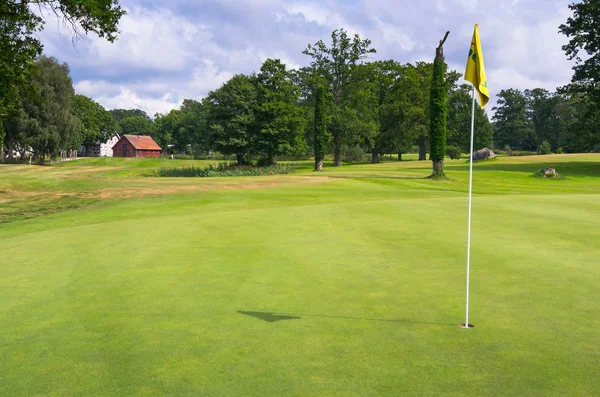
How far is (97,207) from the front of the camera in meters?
24.7

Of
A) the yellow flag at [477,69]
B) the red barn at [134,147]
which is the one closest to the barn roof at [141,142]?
the red barn at [134,147]

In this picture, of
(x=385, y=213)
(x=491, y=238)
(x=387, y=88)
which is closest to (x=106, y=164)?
(x=387, y=88)

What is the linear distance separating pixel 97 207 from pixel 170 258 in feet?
51.9

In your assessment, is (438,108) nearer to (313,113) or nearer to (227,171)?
(227,171)

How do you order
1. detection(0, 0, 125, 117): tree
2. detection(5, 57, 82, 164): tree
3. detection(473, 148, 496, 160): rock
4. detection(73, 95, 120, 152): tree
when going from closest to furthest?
detection(0, 0, 125, 117): tree → detection(473, 148, 496, 160): rock → detection(5, 57, 82, 164): tree → detection(73, 95, 120, 152): tree

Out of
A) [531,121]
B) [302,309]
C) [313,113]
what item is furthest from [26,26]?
[531,121]

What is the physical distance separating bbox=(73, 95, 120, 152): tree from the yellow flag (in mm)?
91733

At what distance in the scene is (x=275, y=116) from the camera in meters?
61.4

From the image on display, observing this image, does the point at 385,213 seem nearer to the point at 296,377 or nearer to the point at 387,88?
the point at 296,377

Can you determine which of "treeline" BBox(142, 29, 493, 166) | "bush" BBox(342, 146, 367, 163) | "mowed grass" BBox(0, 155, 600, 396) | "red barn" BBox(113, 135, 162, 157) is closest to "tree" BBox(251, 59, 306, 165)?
"treeline" BBox(142, 29, 493, 166)

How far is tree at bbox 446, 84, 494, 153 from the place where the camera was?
306ft

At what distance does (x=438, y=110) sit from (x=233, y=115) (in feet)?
86.8

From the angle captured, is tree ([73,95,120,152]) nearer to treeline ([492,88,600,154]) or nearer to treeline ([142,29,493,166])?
treeline ([142,29,493,166])

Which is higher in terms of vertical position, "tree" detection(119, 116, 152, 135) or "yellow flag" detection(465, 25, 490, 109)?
"tree" detection(119, 116, 152, 135)
